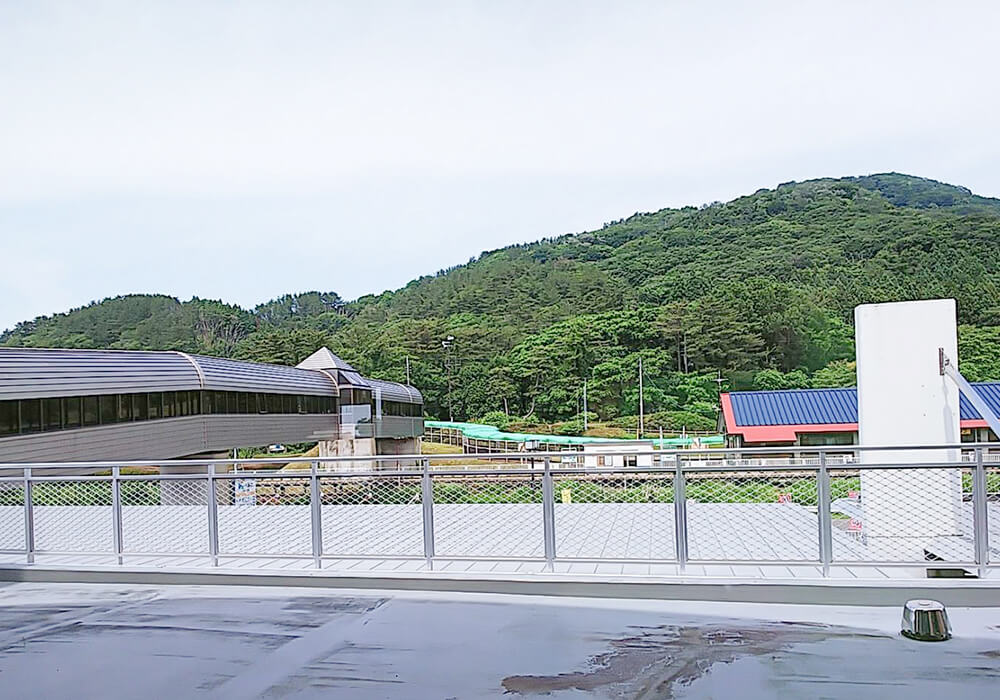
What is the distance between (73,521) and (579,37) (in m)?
21.1

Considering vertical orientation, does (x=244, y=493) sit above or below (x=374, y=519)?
above

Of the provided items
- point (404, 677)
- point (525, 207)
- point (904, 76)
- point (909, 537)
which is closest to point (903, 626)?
point (909, 537)

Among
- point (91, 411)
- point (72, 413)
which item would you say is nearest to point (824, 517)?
point (72, 413)

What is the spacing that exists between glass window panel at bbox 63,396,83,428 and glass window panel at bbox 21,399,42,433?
2.00ft

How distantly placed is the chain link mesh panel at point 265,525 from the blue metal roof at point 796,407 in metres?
11.9

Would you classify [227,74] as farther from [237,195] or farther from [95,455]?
[237,195]

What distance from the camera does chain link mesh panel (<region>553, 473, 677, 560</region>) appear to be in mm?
6215

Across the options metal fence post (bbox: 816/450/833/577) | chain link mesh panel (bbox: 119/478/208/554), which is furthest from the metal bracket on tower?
chain link mesh panel (bbox: 119/478/208/554)

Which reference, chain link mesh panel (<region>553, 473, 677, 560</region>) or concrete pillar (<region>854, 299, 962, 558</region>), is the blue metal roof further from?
concrete pillar (<region>854, 299, 962, 558</region>)

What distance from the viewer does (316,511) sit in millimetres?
5523

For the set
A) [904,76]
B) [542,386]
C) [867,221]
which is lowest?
[542,386]

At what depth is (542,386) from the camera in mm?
54188

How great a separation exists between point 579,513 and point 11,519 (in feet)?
17.5

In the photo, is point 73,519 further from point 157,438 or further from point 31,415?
point 157,438
